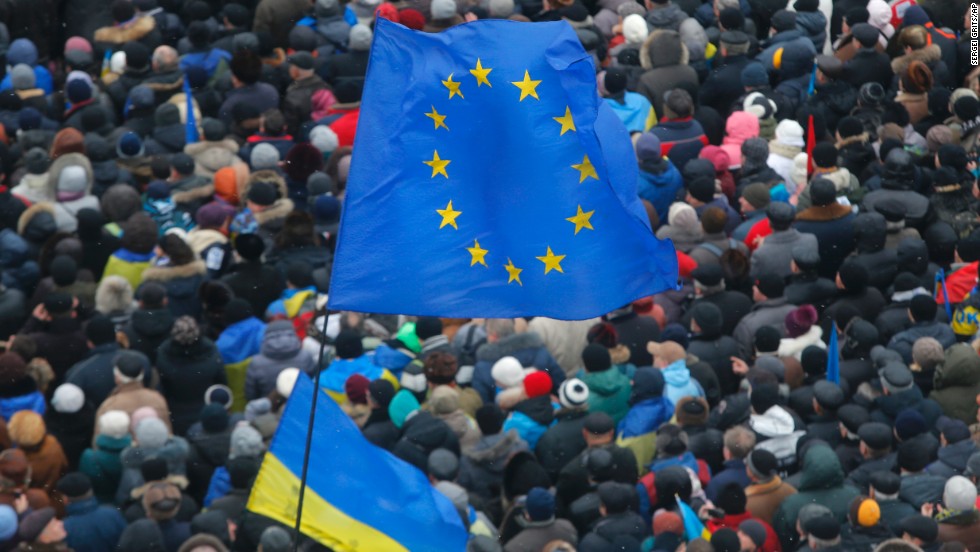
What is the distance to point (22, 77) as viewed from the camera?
56.9 feet

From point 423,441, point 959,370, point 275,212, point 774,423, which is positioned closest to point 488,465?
point 423,441

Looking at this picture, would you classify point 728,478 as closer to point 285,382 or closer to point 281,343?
point 285,382

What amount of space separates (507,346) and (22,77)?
19.4 ft

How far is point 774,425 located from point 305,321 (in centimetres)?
342

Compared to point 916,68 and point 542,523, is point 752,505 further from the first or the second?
point 916,68

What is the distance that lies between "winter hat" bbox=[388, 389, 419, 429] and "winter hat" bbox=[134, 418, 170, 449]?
54.6 inches

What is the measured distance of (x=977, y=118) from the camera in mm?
16344

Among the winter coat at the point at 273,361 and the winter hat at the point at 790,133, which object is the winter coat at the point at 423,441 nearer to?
the winter coat at the point at 273,361

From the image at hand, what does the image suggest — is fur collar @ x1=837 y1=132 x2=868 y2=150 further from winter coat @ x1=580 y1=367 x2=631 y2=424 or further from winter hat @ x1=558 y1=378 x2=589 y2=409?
winter hat @ x1=558 y1=378 x2=589 y2=409

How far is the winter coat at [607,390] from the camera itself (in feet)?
43.2

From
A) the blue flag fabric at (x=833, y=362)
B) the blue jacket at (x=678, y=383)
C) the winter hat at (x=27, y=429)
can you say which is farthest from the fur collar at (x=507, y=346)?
the winter hat at (x=27, y=429)

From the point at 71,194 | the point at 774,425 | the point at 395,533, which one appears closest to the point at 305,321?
the point at 71,194

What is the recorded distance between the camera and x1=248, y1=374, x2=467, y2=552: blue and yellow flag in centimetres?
948

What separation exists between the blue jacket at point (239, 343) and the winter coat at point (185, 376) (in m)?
0.34
